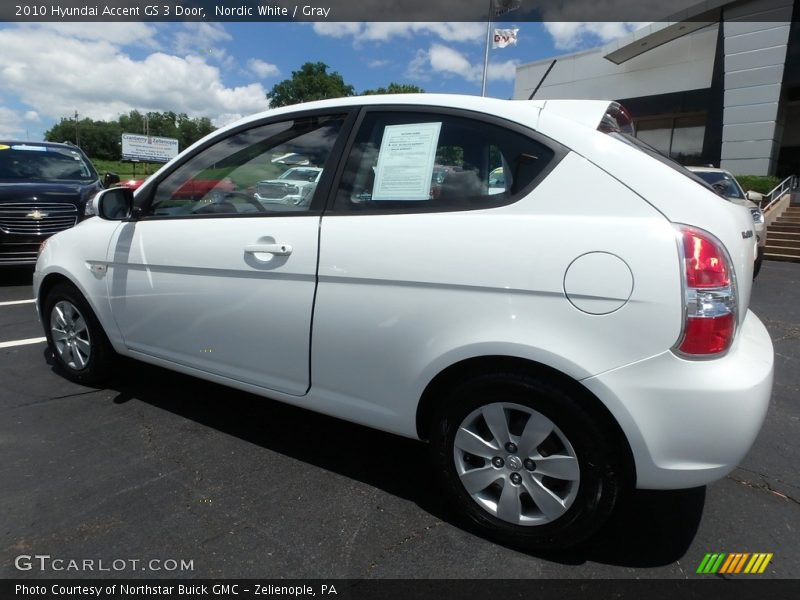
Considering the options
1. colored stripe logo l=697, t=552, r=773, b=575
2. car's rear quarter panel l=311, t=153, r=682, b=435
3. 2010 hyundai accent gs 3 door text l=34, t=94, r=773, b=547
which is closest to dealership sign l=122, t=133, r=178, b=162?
2010 hyundai accent gs 3 door text l=34, t=94, r=773, b=547

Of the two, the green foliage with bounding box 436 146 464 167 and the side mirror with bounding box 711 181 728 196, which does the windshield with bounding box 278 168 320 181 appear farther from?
the side mirror with bounding box 711 181 728 196

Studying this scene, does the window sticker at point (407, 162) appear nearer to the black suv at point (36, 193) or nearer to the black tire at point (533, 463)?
the black tire at point (533, 463)

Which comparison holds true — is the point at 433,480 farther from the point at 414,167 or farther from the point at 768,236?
the point at 768,236

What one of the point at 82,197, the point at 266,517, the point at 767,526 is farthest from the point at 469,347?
the point at 82,197

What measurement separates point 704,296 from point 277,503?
1886 millimetres

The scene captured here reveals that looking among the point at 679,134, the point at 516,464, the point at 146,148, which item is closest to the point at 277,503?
the point at 516,464

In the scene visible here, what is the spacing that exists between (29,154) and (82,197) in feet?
4.71

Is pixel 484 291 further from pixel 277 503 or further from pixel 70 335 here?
pixel 70 335

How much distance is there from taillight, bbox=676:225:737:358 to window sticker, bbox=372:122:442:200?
97cm

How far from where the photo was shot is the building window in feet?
67.6

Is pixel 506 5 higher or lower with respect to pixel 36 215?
higher

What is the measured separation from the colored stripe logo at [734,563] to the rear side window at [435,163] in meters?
1.59

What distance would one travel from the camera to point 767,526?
7.32 feet

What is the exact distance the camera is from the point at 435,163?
2.17 m
